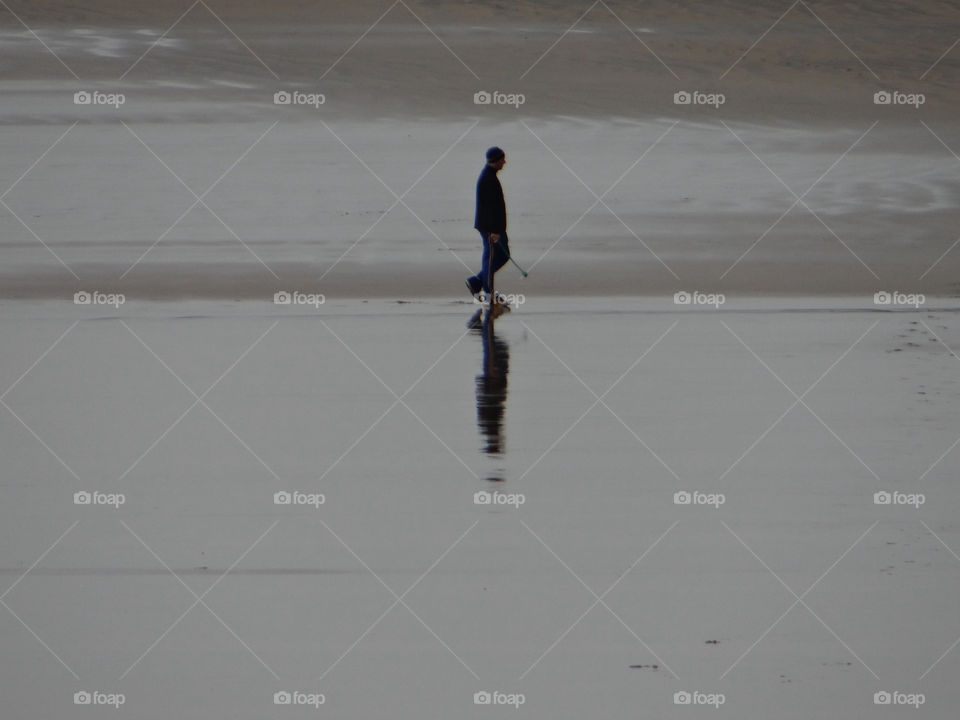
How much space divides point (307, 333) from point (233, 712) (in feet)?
26.6

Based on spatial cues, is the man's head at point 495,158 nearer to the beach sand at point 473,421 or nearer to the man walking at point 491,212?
the man walking at point 491,212

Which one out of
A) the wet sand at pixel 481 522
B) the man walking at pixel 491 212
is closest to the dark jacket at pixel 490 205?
the man walking at pixel 491 212

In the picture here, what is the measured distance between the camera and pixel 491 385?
1148 centimetres

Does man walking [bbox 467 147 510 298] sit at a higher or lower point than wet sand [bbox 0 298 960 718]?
higher

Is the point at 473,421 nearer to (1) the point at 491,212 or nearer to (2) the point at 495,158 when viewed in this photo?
(1) the point at 491,212

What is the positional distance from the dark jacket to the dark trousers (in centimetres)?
9

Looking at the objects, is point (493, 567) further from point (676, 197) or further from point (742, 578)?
point (676, 197)

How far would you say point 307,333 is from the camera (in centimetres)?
1390

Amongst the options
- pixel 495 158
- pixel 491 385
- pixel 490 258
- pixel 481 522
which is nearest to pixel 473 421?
pixel 491 385

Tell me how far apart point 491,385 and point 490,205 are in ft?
12.9

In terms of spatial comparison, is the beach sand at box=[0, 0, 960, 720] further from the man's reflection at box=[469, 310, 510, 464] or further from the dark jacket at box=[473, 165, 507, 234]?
→ the dark jacket at box=[473, 165, 507, 234]

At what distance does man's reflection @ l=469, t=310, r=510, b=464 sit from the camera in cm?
986

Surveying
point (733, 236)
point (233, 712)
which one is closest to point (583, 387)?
point (233, 712)

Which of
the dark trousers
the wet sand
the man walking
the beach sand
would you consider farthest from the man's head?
the wet sand
